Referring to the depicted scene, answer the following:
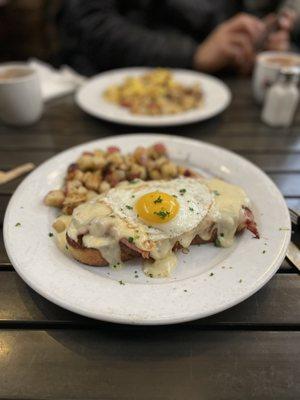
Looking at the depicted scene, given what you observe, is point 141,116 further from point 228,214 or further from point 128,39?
point 128,39

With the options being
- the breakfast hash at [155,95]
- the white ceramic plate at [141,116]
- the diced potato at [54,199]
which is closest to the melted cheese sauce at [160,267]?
the diced potato at [54,199]

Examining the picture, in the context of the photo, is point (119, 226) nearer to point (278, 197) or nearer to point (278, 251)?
point (278, 251)

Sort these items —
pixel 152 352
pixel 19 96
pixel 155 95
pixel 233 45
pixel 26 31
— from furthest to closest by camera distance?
pixel 26 31 < pixel 233 45 < pixel 155 95 < pixel 19 96 < pixel 152 352

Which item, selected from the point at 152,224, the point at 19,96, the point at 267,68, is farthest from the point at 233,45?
the point at 152,224

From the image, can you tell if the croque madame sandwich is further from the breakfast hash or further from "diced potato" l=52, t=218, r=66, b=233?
the breakfast hash

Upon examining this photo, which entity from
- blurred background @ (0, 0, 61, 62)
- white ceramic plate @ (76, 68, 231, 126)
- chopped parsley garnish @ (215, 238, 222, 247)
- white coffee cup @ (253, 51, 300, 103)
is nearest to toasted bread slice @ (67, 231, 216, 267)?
chopped parsley garnish @ (215, 238, 222, 247)

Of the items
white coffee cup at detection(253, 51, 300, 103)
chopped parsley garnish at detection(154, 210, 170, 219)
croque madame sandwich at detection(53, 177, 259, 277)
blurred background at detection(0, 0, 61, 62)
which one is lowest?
blurred background at detection(0, 0, 61, 62)
